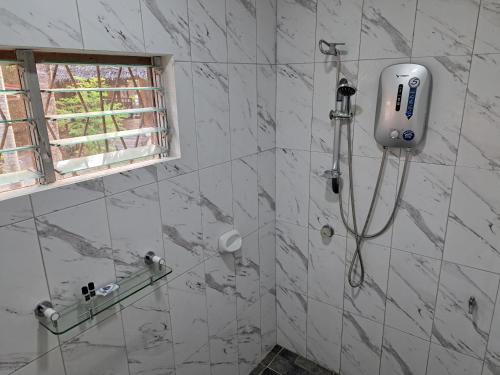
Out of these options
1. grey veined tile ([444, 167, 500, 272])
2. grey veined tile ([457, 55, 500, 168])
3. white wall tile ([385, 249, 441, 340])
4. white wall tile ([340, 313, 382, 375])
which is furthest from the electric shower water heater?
white wall tile ([340, 313, 382, 375])

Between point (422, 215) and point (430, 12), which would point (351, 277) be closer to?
point (422, 215)

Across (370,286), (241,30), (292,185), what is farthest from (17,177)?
(370,286)

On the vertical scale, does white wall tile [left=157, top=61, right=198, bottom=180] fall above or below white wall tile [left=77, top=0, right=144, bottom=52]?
below

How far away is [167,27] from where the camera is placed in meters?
1.50

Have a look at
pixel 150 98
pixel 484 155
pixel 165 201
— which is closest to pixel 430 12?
pixel 484 155

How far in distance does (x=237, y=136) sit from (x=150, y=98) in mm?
543

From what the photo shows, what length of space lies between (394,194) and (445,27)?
0.85 meters

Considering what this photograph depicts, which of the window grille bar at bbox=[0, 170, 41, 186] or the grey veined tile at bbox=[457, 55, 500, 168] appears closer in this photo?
the window grille bar at bbox=[0, 170, 41, 186]

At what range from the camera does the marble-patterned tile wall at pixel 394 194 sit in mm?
1650

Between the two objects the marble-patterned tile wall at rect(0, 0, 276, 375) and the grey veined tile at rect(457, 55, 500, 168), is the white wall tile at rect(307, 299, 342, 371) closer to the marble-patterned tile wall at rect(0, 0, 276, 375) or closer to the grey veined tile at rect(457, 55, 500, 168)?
the marble-patterned tile wall at rect(0, 0, 276, 375)

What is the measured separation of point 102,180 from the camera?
1362 millimetres

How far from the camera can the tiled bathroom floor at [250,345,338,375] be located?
251 cm

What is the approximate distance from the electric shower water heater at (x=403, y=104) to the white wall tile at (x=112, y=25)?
1.18 m

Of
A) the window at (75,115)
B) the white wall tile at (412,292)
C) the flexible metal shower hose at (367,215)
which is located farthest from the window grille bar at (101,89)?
the white wall tile at (412,292)
